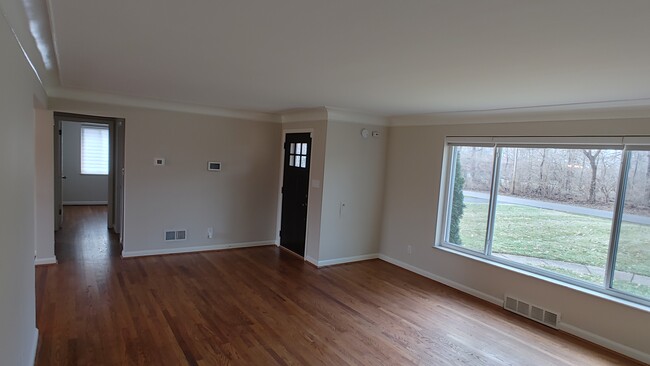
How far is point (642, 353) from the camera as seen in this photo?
10.5 ft

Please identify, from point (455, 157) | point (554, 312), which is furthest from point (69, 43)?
point (554, 312)

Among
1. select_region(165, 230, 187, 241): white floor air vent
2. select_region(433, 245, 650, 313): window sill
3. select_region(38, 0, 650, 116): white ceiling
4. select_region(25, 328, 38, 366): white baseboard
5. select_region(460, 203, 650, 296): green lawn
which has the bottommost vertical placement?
select_region(25, 328, 38, 366): white baseboard

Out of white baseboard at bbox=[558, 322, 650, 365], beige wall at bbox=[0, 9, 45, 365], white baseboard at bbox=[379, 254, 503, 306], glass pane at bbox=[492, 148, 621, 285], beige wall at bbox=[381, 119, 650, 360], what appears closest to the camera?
beige wall at bbox=[0, 9, 45, 365]

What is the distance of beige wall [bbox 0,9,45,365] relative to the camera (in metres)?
1.58

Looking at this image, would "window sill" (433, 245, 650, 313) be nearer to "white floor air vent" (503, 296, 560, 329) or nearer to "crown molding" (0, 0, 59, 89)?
"white floor air vent" (503, 296, 560, 329)

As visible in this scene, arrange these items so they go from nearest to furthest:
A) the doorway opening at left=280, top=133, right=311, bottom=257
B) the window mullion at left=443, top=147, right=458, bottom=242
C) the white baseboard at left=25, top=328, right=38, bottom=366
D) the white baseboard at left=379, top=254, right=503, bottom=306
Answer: the white baseboard at left=25, top=328, right=38, bottom=366 < the white baseboard at left=379, top=254, right=503, bottom=306 < the window mullion at left=443, top=147, right=458, bottom=242 < the doorway opening at left=280, top=133, right=311, bottom=257

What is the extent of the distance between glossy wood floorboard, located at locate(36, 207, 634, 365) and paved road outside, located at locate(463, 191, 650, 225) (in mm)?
1245

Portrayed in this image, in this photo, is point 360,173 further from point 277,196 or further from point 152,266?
point 152,266

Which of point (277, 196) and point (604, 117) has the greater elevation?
point (604, 117)

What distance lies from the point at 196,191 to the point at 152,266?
127 cm

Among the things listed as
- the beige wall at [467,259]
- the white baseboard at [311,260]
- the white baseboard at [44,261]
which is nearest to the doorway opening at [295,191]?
the white baseboard at [311,260]

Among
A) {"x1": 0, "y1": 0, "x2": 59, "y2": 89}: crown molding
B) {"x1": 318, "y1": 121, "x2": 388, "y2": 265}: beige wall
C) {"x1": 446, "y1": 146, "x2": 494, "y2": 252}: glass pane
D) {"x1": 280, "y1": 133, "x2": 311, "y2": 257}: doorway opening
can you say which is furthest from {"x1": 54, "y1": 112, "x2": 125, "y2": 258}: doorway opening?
{"x1": 446, "y1": 146, "x2": 494, "y2": 252}: glass pane

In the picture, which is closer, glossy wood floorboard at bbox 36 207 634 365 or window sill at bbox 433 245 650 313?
glossy wood floorboard at bbox 36 207 634 365

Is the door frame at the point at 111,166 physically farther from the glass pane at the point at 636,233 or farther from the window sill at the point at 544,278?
the glass pane at the point at 636,233
